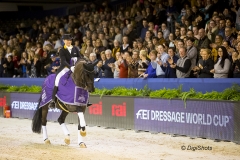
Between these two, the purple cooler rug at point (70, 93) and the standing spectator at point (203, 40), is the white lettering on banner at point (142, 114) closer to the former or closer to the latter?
the standing spectator at point (203, 40)

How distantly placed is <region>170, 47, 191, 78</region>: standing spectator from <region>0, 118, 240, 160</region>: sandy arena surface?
1.75 metres

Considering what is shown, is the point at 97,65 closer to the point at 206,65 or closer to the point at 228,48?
the point at 206,65

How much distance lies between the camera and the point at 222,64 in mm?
13430

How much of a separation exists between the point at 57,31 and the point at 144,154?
14.5 meters

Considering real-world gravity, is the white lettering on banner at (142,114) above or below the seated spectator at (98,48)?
below

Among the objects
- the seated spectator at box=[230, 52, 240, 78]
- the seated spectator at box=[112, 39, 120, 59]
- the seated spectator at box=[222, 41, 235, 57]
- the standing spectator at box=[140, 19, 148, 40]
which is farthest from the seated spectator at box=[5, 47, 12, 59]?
the seated spectator at box=[230, 52, 240, 78]

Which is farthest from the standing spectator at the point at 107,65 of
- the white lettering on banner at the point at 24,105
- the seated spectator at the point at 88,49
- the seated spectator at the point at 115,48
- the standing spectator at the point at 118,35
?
the white lettering on banner at the point at 24,105

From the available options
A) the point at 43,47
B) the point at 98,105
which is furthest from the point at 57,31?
the point at 98,105

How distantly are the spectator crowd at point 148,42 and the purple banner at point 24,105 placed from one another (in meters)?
1.15

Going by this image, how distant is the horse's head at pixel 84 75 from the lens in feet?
37.7

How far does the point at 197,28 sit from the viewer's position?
53.1 ft

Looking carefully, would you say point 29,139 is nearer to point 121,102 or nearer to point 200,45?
point 121,102

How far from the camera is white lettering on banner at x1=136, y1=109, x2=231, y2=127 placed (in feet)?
40.5

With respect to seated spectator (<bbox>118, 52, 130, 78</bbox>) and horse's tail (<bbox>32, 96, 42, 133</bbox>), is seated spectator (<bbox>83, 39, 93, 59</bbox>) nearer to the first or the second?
seated spectator (<bbox>118, 52, 130, 78</bbox>)
